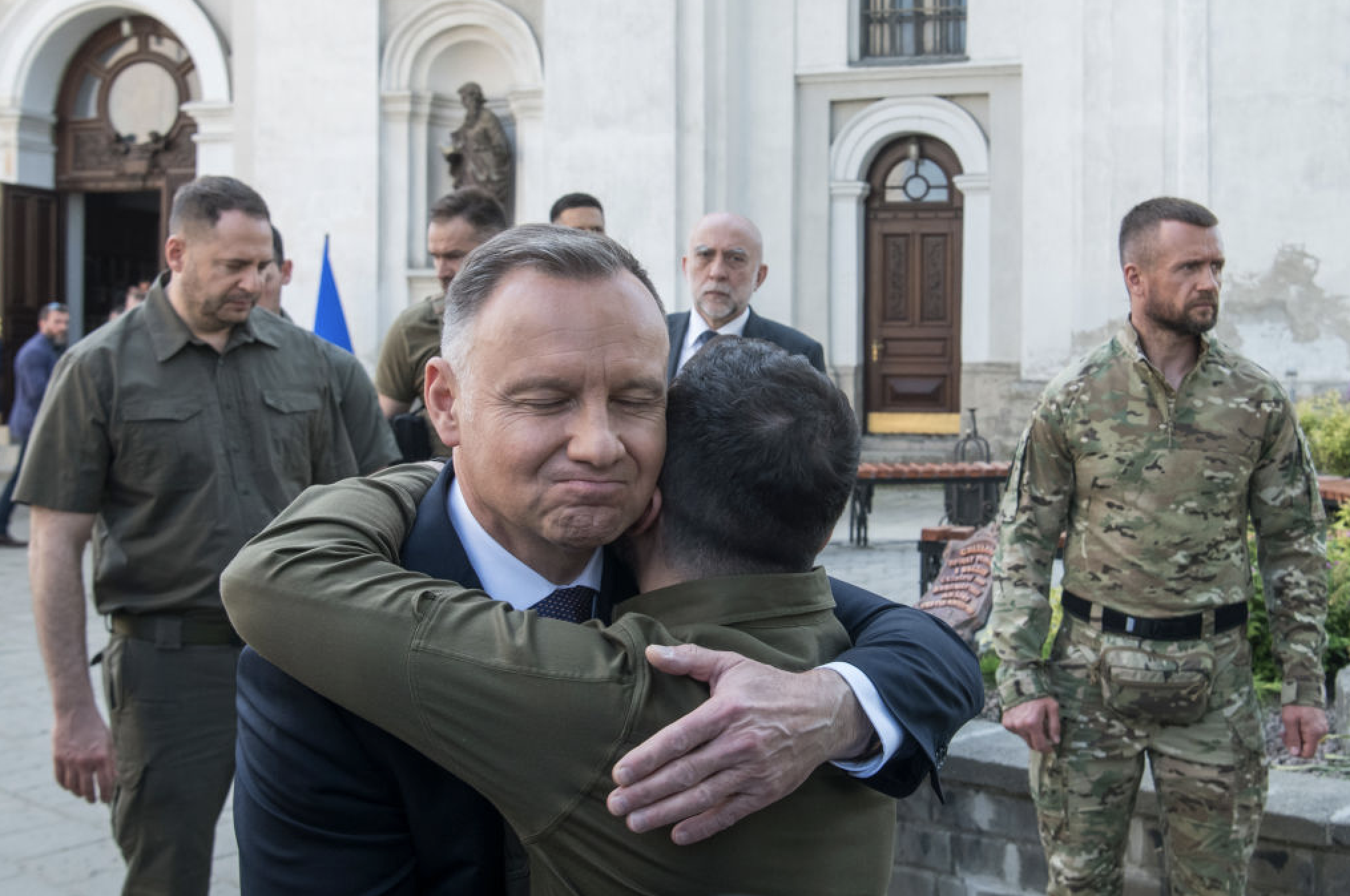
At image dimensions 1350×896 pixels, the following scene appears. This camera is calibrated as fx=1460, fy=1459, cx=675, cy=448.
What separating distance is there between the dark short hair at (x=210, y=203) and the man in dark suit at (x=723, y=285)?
165cm

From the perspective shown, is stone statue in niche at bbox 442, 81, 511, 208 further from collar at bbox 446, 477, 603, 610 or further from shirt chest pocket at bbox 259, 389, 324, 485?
collar at bbox 446, 477, 603, 610

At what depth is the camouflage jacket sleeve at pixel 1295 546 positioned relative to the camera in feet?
12.3

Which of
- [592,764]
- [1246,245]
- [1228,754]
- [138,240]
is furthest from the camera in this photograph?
[138,240]

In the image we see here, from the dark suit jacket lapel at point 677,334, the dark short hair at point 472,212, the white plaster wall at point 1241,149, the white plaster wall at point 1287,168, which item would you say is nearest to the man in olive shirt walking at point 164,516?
the dark short hair at point 472,212

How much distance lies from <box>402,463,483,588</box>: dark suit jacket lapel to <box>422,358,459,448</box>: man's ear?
9 cm

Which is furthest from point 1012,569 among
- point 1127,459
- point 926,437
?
point 926,437

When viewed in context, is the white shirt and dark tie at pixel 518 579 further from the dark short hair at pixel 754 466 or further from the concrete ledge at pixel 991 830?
the concrete ledge at pixel 991 830

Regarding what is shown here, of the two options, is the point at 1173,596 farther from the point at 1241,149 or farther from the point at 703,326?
the point at 1241,149

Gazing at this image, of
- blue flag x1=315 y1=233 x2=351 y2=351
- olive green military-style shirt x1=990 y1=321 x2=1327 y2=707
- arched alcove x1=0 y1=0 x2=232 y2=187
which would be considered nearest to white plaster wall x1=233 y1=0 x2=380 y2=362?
arched alcove x1=0 y1=0 x2=232 y2=187

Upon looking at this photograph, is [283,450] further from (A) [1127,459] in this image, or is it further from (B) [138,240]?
(B) [138,240]

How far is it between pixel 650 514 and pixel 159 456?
242cm

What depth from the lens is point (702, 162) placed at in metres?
15.8

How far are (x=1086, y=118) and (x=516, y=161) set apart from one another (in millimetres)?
6319

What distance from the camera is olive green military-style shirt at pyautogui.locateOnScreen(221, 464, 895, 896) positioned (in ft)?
4.87
